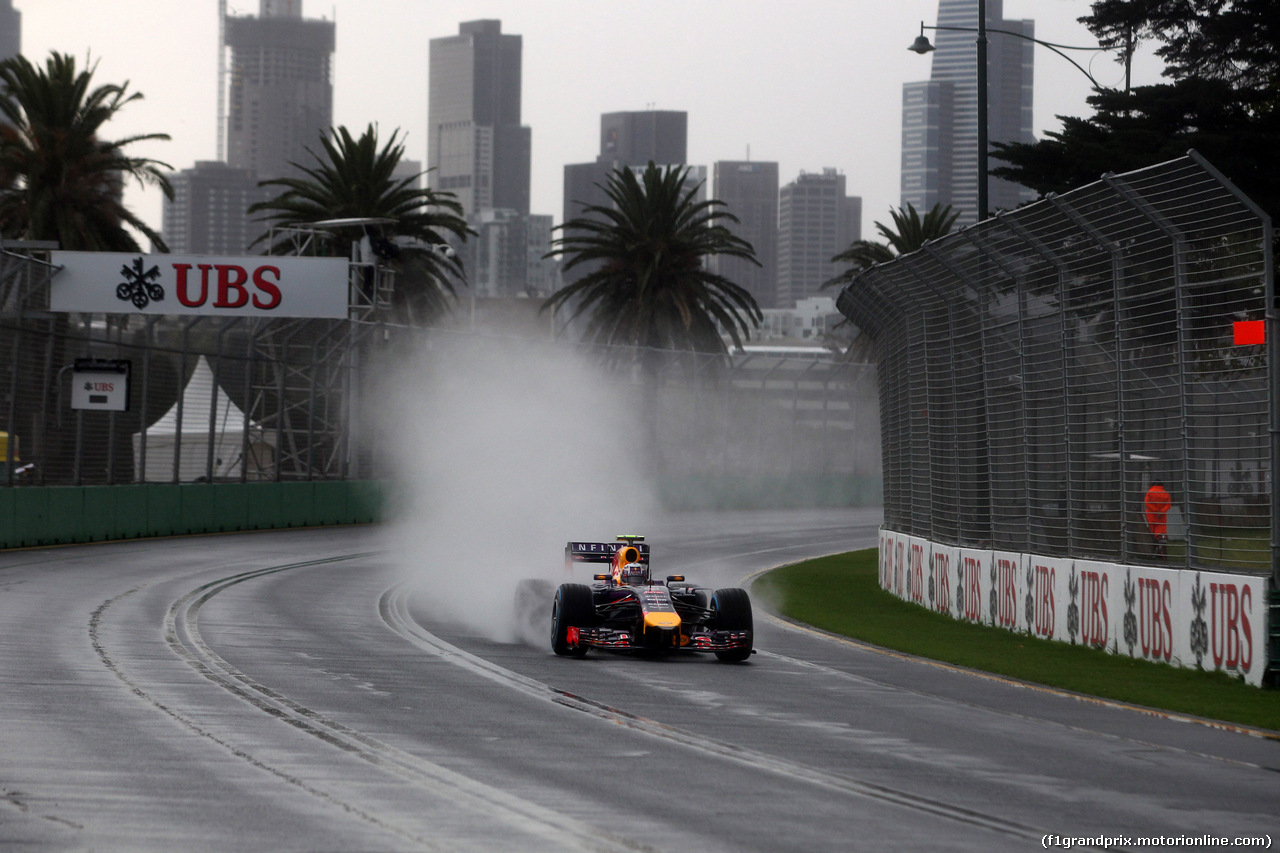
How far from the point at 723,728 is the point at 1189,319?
6.20 metres

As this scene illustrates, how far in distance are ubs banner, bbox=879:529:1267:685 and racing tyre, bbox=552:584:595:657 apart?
4987 millimetres

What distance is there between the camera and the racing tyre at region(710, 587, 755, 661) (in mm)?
14375

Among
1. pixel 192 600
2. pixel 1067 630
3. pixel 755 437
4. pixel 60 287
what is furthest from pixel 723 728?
pixel 755 437

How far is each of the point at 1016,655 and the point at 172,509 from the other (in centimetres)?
2351

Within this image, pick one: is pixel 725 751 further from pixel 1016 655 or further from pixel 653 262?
pixel 653 262

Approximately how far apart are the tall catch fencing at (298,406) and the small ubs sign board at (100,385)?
0.17 m

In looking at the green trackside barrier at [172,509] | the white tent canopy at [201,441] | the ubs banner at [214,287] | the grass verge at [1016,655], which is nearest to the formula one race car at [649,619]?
the grass verge at [1016,655]

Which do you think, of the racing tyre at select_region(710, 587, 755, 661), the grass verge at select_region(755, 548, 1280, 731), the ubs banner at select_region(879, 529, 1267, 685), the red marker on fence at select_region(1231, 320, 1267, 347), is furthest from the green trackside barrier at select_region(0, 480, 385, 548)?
the red marker on fence at select_region(1231, 320, 1267, 347)

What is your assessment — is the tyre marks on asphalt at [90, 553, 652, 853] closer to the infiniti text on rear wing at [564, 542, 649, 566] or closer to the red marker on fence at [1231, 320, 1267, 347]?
the infiniti text on rear wing at [564, 542, 649, 566]

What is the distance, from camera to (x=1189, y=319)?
45.6 ft

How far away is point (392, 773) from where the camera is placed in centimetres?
834

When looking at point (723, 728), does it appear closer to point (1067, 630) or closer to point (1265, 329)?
point (1265, 329)

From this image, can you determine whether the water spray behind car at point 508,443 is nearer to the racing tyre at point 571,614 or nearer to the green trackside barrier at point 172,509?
the green trackside barrier at point 172,509

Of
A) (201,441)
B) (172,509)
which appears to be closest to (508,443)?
(201,441)
